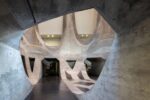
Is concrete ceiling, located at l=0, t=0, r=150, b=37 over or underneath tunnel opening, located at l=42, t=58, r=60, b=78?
over

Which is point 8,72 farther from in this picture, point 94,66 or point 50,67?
point 94,66

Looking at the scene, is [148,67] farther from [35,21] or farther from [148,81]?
[35,21]

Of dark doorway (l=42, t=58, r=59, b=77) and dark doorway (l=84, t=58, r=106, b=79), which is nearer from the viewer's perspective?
dark doorway (l=84, t=58, r=106, b=79)

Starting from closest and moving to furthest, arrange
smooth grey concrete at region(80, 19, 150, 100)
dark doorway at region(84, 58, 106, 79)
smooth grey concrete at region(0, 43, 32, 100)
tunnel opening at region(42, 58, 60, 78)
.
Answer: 1. smooth grey concrete at region(80, 19, 150, 100)
2. smooth grey concrete at region(0, 43, 32, 100)
3. dark doorway at region(84, 58, 106, 79)
4. tunnel opening at region(42, 58, 60, 78)

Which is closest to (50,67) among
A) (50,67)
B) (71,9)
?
(50,67)

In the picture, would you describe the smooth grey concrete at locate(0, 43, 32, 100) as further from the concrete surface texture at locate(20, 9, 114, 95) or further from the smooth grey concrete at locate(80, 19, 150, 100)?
the concrete surface texture at locate(20, 9, 114, 95)

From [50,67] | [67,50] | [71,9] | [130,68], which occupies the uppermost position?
[67,50]

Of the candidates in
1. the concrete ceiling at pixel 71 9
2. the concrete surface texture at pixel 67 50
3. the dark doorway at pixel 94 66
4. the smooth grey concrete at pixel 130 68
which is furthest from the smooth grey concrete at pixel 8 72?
the dark doorway at pixel 94 66

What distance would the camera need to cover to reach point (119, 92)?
2.04m

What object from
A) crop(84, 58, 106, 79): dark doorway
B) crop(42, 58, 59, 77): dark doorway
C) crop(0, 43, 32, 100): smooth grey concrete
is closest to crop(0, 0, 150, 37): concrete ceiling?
crop(0, 43, 32, 100): smooth grey concrete

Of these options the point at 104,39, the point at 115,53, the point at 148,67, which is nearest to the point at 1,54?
the point at 115,53

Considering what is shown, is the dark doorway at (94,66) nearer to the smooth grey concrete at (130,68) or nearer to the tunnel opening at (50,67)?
the tunnel opening at (50,67)

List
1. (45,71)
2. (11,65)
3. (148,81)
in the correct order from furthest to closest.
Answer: (45,71), (11,65), (148,81)

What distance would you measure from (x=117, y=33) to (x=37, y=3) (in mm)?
1121
